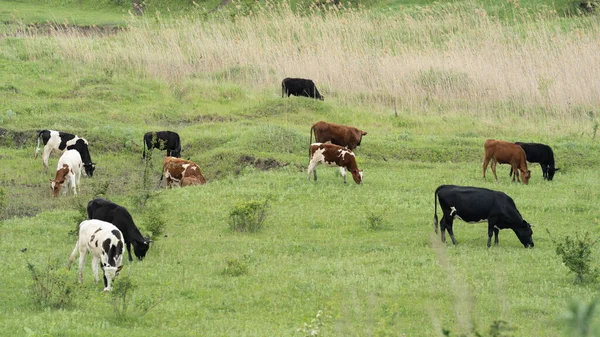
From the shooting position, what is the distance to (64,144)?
2217 cm

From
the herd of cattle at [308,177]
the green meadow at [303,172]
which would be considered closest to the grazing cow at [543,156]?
the herd of cattle at [308,177]

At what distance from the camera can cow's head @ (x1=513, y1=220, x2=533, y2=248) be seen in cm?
1498

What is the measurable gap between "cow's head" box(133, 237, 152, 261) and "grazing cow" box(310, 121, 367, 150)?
10.0m

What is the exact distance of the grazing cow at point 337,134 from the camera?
23.1 meters

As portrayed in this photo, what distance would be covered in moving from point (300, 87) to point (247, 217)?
13.3m

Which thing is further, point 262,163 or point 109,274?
point 262,163

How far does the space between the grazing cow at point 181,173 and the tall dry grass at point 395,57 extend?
31.8 feet

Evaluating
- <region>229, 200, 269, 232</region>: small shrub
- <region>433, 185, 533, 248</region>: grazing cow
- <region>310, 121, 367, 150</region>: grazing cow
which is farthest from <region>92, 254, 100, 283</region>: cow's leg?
<region>310, 121, 367, 150</region>: grazing cow

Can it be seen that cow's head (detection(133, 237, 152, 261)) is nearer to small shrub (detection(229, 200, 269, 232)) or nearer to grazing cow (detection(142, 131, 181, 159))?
small shrub (detection(229, 200, 269, 232))

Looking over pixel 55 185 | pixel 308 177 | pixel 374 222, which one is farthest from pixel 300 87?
pixel 374 222

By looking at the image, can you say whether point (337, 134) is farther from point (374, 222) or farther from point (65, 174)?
point (65, 174)

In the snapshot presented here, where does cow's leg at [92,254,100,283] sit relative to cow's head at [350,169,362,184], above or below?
above

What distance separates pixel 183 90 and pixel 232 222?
14.1 m

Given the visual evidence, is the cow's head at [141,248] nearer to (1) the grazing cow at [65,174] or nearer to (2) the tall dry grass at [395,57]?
(1) the grazing cow at [65,174]
